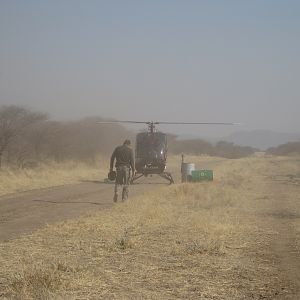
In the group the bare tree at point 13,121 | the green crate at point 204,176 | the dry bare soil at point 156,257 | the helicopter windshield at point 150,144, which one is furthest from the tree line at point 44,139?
the dry bare soil at point 156,257

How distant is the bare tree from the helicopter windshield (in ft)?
36.0

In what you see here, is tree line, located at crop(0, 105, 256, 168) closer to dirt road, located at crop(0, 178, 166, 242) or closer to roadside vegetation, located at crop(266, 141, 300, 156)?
dirt road, located at crop(0, 178, 166, 242)

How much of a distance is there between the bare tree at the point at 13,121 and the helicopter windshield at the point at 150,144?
10973mm

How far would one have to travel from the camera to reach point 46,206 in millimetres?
15164

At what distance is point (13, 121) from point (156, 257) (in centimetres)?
2866

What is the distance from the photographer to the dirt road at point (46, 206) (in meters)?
11.6

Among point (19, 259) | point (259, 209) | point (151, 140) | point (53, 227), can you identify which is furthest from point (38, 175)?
point (19, 259)

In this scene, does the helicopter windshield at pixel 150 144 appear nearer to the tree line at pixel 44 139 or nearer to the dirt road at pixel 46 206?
the dirt road at pixel 46 206

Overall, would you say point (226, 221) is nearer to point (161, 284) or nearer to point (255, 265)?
point (255, 265)

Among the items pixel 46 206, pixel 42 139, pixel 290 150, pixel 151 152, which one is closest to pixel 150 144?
pixel 151 152

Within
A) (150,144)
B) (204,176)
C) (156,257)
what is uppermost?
(150,144)

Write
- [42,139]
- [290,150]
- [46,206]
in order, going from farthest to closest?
1. [290,150]
2. [42,139]
3. [46,206]

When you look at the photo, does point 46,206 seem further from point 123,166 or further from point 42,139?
point 42,139

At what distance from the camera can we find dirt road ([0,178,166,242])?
11586mm
